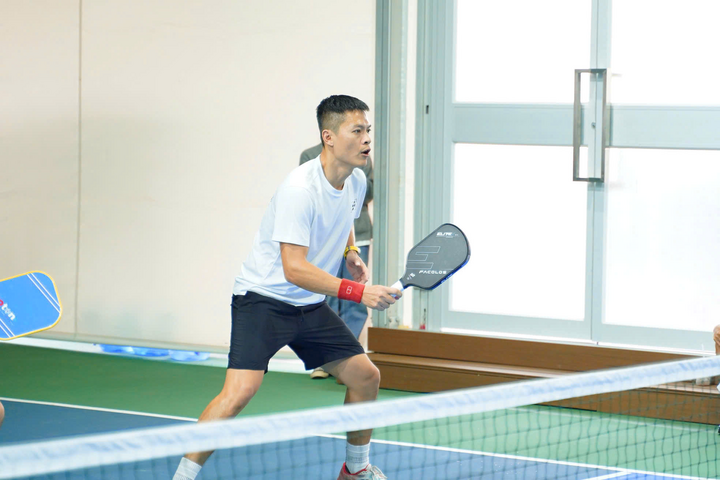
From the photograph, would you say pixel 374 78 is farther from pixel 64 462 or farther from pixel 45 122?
pixel 64 462

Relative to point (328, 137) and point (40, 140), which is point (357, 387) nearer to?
point (328, 137)

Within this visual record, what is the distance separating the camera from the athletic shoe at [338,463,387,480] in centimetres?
372

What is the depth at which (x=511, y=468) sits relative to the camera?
4.21 metres

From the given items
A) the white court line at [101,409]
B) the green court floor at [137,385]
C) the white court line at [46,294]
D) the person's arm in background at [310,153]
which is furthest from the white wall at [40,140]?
the white court line at [46,294]

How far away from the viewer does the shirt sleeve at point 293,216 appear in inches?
136

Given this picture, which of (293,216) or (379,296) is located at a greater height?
(293,216)

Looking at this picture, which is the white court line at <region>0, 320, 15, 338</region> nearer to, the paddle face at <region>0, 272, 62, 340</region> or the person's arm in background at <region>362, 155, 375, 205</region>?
the paddle face at <region>0, 272, 62, 340</region>

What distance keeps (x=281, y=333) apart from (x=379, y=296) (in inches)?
18.0

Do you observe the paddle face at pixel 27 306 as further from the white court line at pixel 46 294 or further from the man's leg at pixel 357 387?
the man's leg at pixel 357 387

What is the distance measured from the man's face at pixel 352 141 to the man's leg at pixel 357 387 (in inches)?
31.3

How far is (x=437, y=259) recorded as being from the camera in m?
3.79

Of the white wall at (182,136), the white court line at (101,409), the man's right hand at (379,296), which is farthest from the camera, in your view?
the white wall at (182,136)

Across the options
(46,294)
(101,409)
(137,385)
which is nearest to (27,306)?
(46,294)

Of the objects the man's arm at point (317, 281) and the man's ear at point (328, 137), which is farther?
the man's ear at point (328, 137)
